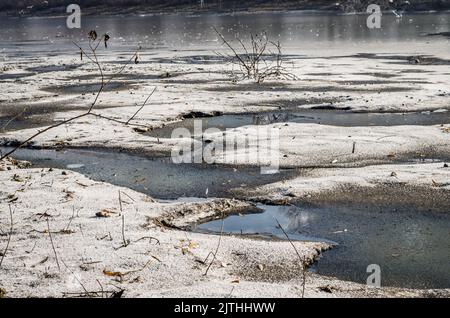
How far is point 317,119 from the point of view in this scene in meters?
8.86

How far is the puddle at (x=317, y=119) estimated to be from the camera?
8.41 metres

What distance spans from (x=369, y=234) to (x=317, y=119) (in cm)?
459

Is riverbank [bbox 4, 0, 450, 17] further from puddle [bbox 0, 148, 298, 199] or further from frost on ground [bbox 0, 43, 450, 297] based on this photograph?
puddle [bbox 0, 148, 298, 199]

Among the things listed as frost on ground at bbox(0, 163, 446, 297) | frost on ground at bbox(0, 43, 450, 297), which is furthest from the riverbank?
frost on ground at bbox(0, 163, 446, 297)

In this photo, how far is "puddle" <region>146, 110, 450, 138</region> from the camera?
8.41 metres

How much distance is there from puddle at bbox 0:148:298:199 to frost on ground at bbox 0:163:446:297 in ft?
1.71

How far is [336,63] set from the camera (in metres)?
17.5

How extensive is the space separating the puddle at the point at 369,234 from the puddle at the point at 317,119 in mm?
3497

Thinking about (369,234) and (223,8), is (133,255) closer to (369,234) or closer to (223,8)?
(369,234)

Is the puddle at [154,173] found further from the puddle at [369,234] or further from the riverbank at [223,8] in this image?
the riverbank at [223,8]

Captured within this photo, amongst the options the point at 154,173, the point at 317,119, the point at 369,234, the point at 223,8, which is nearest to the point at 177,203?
the point at 154,173
